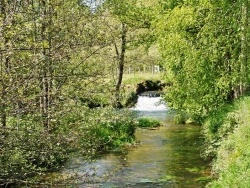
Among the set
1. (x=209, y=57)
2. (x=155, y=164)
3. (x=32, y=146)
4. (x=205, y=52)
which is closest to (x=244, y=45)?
(x=209, y=57)

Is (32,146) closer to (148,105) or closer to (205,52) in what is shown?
(205,52)

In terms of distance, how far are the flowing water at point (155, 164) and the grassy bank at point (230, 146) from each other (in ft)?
2.84

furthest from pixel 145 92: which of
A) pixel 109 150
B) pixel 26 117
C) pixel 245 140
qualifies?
pixel 26 117

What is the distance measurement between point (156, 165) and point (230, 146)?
4091mm

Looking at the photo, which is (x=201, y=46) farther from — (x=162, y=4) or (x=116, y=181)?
(x=116, y=181)

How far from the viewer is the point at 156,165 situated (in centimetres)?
1609

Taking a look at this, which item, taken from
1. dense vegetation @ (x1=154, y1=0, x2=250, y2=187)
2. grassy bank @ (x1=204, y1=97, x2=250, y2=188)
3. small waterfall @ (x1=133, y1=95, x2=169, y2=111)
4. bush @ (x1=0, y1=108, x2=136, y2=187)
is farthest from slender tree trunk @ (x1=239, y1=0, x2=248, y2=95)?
small waterfall @ (x1=133, y1=95, x2=169, y2=111)

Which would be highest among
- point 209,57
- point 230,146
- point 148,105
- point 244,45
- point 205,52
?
point 244,45

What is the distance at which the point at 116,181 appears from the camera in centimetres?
1399

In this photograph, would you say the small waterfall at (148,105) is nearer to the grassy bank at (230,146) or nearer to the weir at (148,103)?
the weir at (148,103)

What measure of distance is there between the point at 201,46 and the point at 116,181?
7015 millimetres

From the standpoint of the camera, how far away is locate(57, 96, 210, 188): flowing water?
1366 cm

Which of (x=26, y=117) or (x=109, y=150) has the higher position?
(x=26, y=117)

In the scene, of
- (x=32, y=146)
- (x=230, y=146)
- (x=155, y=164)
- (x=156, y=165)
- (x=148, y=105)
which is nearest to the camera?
(x=32, y=146)
